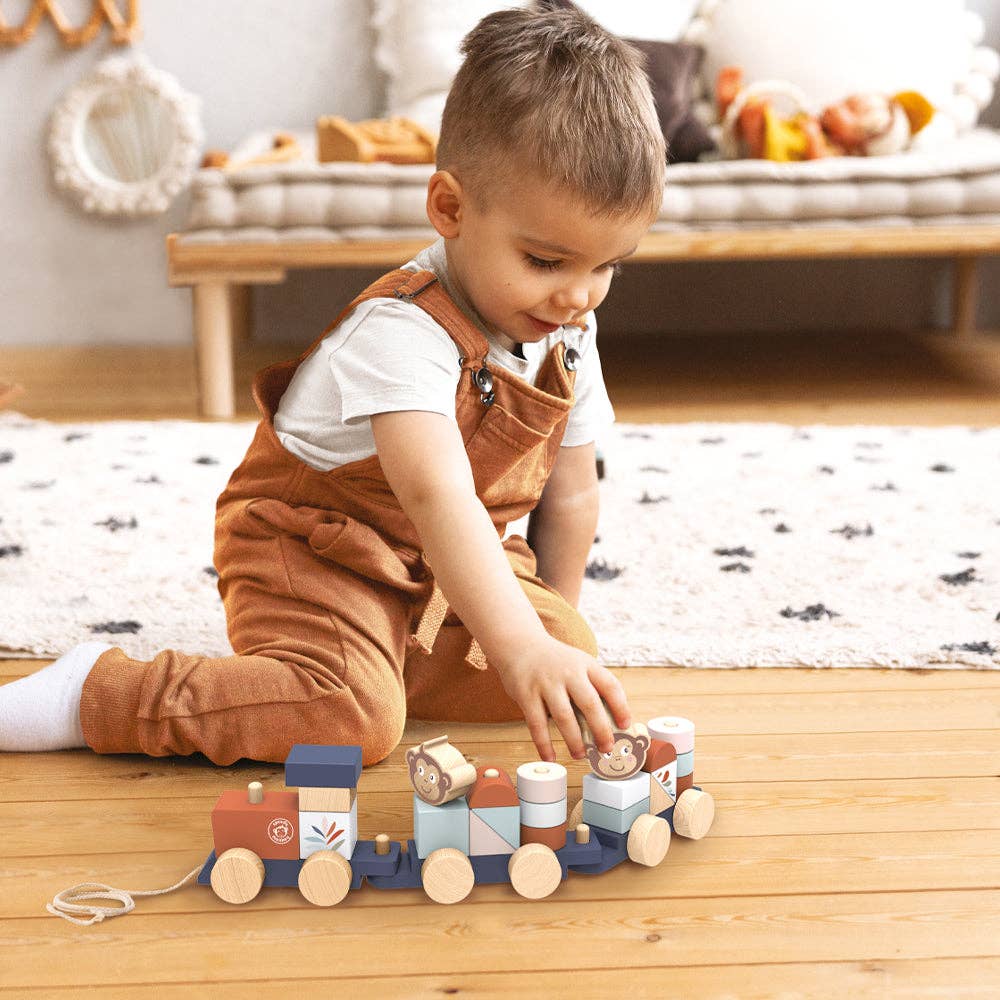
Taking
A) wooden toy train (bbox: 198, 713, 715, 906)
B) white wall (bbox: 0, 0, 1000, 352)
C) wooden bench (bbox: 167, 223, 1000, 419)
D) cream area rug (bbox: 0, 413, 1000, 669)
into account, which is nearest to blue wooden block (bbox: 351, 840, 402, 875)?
wooden toy train (bbox: 198, 713, 715, 906)

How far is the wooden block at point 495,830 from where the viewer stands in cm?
75

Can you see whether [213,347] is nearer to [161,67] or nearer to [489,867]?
[161,67]

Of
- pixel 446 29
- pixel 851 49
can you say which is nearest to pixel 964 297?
pixel 851 49

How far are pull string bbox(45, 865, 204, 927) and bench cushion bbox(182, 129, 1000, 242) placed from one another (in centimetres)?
146

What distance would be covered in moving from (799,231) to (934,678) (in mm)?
1195

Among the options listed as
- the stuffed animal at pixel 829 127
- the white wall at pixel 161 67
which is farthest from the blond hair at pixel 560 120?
the white wall at pixel 161 67

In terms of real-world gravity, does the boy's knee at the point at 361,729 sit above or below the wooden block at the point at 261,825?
below

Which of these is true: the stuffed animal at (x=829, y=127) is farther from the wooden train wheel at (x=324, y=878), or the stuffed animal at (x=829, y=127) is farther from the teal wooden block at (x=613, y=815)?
the wooden train wheel at (x=324, y=878)

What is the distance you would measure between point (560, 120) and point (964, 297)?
7.54ft

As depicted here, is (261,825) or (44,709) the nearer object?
(261,825)

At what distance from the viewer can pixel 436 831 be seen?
2.48 ft

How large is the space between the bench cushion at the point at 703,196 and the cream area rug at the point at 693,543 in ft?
1.19

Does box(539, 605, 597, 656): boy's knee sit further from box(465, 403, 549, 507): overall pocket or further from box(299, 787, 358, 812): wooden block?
box(299, 787, 358, 812): wooden block

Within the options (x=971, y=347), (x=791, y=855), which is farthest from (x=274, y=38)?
(x=791, y=855)
